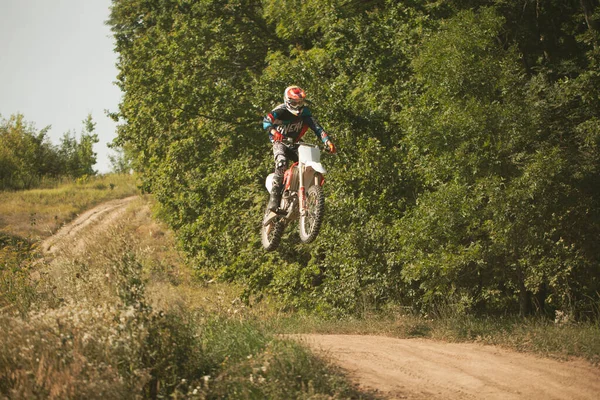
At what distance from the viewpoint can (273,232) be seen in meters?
12.1

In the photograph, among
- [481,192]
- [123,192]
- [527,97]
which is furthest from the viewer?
[123,192]

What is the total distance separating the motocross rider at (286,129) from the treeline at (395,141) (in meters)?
4.29

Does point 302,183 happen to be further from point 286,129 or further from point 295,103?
point 295,103

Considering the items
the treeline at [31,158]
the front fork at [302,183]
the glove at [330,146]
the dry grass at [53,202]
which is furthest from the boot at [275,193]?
the treeline at [31,158]

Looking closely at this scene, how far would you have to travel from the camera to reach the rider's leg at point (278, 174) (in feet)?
37.8

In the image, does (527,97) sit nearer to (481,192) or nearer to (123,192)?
(481,192)

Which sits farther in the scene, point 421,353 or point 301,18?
point 301,18

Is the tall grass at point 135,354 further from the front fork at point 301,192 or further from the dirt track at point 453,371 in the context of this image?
the front fork at point 301,192

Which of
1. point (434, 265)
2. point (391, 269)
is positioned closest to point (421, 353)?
point (434, 265)

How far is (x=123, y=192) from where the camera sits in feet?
157

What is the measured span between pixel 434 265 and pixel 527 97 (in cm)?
401

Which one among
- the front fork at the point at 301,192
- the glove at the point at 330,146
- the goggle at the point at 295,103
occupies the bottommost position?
the front fork at the point at 301,192

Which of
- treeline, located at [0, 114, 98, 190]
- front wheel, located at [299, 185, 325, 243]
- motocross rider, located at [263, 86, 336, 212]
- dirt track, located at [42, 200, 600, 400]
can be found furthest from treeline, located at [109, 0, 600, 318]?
treeline, located at [0, 114, 98, 190]

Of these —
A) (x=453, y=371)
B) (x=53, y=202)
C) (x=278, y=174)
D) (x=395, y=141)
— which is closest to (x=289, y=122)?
(x=278, y=174)
